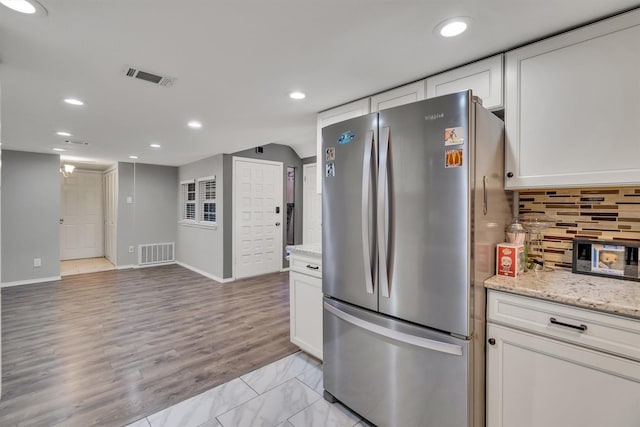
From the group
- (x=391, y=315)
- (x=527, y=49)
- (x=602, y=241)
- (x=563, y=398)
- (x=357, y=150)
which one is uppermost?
(x=527, y=49)

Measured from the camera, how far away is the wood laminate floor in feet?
6.64

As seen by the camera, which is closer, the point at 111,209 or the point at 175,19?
the point at 175,19

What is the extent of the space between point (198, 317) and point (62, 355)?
124cm

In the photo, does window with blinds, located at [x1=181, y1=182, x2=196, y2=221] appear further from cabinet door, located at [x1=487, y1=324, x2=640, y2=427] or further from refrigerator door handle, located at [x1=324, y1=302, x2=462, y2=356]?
cabinet door, located at [x1=487, y1=324, x2=640, y2=427]

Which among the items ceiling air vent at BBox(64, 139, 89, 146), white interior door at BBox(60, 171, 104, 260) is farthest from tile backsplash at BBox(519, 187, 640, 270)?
white interior door at BBox(60, 171, 104, 260)

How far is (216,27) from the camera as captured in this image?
1477mm

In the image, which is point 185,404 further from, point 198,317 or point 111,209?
point 111,209

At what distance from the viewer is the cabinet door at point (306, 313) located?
2.45 m

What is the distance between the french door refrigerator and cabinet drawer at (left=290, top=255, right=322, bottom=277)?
1.69 feet

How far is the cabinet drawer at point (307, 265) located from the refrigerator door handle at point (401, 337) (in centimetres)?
53

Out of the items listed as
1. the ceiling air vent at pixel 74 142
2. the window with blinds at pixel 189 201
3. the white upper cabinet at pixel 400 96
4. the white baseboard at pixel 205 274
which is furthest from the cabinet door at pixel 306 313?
the window with blinds at pixel 189 201

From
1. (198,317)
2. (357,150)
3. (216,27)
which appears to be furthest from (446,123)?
(198,317)

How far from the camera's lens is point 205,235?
565 centimetres

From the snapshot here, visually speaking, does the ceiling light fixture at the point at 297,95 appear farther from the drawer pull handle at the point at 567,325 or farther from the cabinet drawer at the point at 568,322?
the drawer pull handle at the point at 567,325
